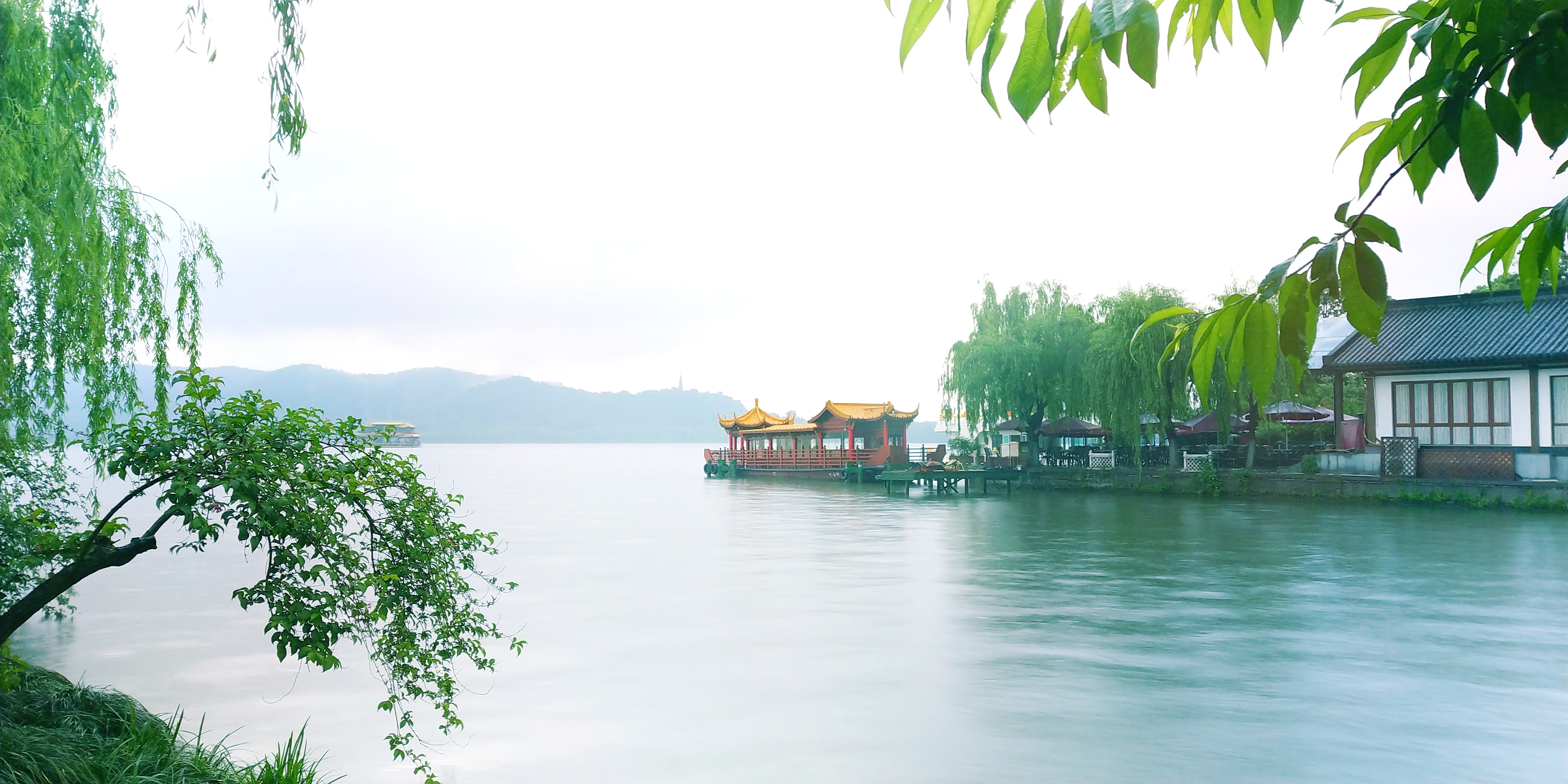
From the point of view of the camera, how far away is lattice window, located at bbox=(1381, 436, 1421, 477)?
24141 mm

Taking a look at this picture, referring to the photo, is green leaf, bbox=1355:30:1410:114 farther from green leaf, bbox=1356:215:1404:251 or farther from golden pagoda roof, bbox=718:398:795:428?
golden pagoda roof, bbox=718:398:795:428

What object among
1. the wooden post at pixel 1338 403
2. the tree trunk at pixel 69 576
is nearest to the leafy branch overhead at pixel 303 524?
the tree trunk at pixel 69 576

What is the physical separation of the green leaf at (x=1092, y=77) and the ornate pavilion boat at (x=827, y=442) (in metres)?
41.9

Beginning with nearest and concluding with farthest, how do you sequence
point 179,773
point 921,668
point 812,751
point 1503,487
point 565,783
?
point 179,773 < point 565,783 < point 812,751 < point 921,668 < point 1503,487

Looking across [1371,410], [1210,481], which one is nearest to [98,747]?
[1371,410]

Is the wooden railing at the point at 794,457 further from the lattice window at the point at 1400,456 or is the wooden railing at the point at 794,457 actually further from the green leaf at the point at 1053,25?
the green leaf at the point at 1053,25

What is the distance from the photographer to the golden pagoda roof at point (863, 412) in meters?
44.2

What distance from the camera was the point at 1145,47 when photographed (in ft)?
2.71

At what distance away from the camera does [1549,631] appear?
10336mm

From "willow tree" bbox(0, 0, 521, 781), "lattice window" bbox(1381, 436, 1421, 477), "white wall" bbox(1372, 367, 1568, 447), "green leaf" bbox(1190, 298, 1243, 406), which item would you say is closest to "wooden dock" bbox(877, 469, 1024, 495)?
"lattice window" bbox(1381, 436, 1421, 477)

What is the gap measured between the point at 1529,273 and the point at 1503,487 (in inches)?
999

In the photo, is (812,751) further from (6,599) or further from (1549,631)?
(1549,631)

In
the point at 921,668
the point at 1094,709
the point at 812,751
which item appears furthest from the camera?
the point at 921,668

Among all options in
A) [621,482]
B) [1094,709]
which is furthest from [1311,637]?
[621,482]
